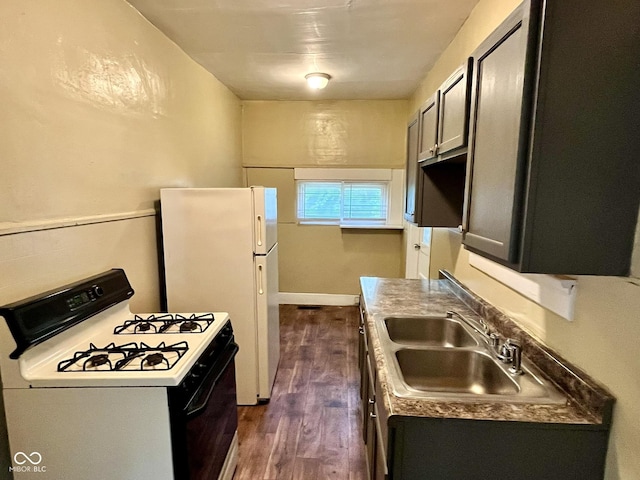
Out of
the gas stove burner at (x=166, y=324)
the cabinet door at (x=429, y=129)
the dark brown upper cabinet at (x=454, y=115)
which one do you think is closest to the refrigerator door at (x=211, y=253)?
the gas stove burner at (x=166, y=324)

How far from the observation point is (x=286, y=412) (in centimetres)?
250

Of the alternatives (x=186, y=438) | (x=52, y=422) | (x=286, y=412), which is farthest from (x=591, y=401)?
(x=286, y=412)

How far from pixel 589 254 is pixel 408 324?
1.09 metres

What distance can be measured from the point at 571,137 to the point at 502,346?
890 millimetres

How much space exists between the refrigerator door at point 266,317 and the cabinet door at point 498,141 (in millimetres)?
1531

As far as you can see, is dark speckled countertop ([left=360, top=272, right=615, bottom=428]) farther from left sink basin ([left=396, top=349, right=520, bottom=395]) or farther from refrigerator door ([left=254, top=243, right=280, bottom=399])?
refrigerator door ([left=254, top=243, right=280, bottom=399])

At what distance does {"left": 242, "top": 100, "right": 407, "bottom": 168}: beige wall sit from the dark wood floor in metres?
2.26

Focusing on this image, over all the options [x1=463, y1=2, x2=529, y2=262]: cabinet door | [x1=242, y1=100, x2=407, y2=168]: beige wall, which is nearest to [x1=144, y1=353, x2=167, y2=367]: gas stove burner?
[x1=463, y1=2, x2=529, y2=262]: cabinet door

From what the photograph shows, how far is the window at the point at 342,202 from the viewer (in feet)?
15.2

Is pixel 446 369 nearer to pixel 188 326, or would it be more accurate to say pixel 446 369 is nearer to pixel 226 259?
pixel 188 326

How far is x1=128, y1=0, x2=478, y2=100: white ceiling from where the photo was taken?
2.10 meters

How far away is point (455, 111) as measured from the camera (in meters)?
1.51

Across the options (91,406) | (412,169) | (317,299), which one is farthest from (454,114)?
(317,299)

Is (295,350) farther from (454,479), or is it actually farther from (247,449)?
(454,479)
